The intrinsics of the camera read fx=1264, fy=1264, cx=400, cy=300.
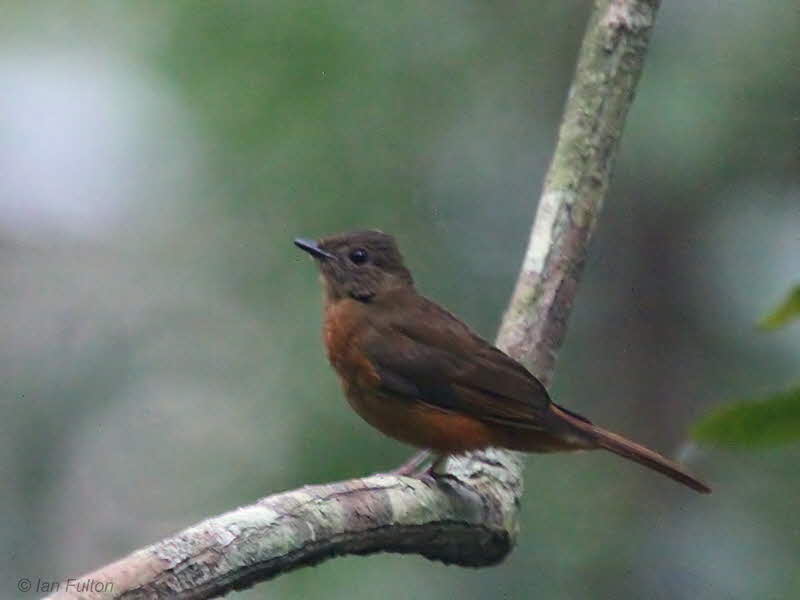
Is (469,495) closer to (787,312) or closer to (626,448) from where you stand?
(626,448)

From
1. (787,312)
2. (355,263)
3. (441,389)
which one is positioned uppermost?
(787,312)

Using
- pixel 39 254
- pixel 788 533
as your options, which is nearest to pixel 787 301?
pixel 788 533

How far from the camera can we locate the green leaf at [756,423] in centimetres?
126

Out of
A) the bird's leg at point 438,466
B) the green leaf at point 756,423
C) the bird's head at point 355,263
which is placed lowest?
the bird's leg at point 438,466

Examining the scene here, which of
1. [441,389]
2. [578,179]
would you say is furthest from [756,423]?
[578,179]

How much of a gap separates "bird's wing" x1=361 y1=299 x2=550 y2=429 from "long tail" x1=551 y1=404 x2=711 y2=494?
0.09m

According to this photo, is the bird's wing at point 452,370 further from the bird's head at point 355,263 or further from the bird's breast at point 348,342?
the bird's head at point 355,263

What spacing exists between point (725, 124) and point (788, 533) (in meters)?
1.41

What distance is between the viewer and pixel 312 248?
400cm

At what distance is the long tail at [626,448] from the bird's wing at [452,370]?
91 mm

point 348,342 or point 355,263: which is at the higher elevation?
point 355,263

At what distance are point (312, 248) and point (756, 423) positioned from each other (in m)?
2.81

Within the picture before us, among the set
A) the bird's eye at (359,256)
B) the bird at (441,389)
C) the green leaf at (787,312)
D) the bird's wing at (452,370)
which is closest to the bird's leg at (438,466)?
the bird at (441,389)

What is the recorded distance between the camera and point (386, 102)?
4465 millimetres
